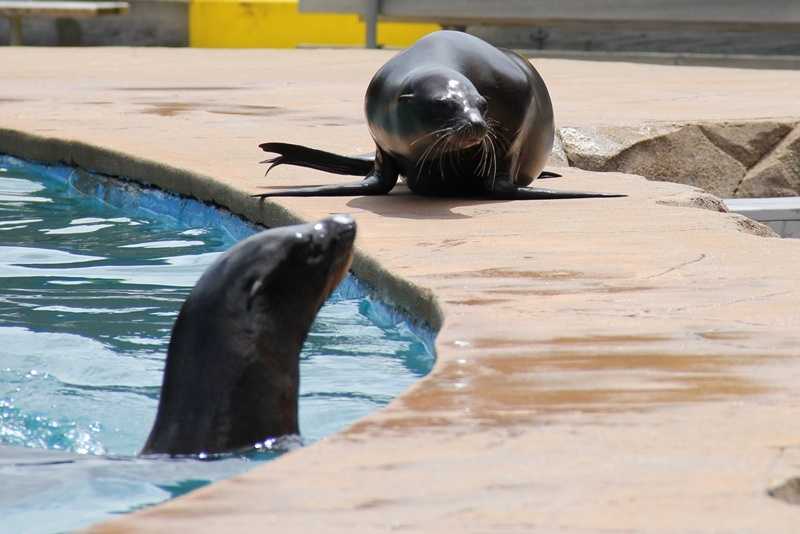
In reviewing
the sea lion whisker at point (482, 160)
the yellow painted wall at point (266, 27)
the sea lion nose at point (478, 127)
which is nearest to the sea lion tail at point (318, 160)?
the sea lion whisker at point (482, 160)

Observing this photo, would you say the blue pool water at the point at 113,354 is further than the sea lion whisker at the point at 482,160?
No

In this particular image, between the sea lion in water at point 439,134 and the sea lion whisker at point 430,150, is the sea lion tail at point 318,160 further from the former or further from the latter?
the sea lion whisker at point 430,150

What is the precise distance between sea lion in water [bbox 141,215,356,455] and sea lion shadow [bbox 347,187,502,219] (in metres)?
1.96

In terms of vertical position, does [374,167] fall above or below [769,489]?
below

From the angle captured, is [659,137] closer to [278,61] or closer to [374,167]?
[374,167]

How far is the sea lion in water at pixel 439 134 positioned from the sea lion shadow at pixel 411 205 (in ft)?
0.14

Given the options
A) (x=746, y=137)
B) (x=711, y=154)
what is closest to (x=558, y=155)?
(x=711, y=154)

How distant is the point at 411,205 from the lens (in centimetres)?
491

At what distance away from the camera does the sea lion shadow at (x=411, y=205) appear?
4691 millimetres

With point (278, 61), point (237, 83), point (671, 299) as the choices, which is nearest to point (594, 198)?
point (671, 299)

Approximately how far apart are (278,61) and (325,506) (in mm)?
10303

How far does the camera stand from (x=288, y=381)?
104 inches

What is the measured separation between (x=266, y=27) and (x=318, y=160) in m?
12.0

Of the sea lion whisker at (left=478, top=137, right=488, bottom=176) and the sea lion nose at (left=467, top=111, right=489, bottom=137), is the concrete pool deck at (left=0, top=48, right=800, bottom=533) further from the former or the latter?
the sea lion nose at (left=467, top=111, right=489, bottom=137)
